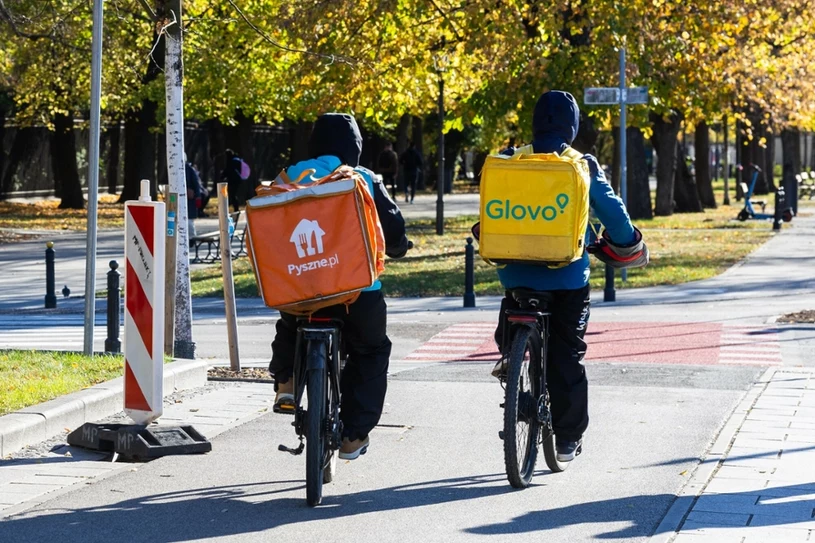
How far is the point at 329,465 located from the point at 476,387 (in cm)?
332

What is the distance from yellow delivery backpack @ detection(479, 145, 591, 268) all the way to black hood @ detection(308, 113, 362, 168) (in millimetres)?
669

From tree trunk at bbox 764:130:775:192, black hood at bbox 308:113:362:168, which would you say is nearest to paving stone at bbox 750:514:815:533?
black hood at bbox 308:113:362:168

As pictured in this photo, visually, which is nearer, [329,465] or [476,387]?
[329,465]

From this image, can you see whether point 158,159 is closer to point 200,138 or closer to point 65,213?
point 200,138

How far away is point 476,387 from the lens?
31.8 feet

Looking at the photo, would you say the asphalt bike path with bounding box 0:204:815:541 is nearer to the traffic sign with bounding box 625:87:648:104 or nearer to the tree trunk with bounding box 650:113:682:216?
the traffic sign with bounding box 625:87:648:104

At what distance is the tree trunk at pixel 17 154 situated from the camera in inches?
1512

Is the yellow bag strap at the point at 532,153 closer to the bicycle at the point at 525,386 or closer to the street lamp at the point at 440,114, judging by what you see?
the bicycle at the point at 525,386

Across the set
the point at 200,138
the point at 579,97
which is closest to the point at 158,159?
the point at 200,138

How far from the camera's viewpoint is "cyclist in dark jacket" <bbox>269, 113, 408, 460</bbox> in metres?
6.27

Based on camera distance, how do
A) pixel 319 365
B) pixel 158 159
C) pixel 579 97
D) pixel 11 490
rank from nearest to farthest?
pixel 319 365, pixel 11 490, pixel 579 97, pixel 158 159

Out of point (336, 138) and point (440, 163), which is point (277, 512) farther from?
point (440, 163)

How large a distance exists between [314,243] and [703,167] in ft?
120

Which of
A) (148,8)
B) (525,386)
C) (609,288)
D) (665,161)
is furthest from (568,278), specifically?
(665,161)
